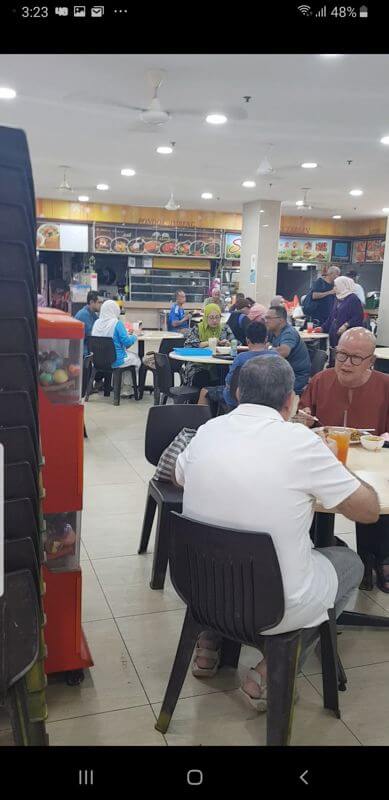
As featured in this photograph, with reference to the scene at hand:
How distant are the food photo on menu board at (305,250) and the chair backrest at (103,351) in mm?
8095

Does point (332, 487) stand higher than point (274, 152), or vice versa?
point (274, 152)

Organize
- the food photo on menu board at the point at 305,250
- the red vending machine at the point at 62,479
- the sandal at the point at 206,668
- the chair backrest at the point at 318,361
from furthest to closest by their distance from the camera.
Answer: the food photo on menu board at the point at 305,250 < the chair backrest at the point at 318,361 < the sandal at the point at 206,668 < the red vending machine at the point at 62,479

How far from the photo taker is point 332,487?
177 cm

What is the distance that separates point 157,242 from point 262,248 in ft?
9.16

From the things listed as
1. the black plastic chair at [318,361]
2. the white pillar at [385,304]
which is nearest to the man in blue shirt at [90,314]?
the black plastic chair at [318,361]

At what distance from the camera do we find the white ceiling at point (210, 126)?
171 inches

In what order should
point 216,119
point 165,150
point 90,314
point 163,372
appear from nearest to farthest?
point 216,119 < point 163,372 < point 165,150 < point 90,314

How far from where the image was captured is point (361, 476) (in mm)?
2416

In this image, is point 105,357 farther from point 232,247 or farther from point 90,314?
point 232,247

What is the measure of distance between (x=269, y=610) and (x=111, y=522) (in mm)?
2223

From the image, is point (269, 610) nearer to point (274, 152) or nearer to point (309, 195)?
point (274, 152)

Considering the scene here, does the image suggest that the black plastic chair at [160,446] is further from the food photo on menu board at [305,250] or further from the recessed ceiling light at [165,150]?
the food photo on menu board at [305,250]

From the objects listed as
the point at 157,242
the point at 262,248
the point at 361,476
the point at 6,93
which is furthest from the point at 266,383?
the point at 157,242

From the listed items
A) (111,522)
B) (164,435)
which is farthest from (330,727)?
(111,522)
